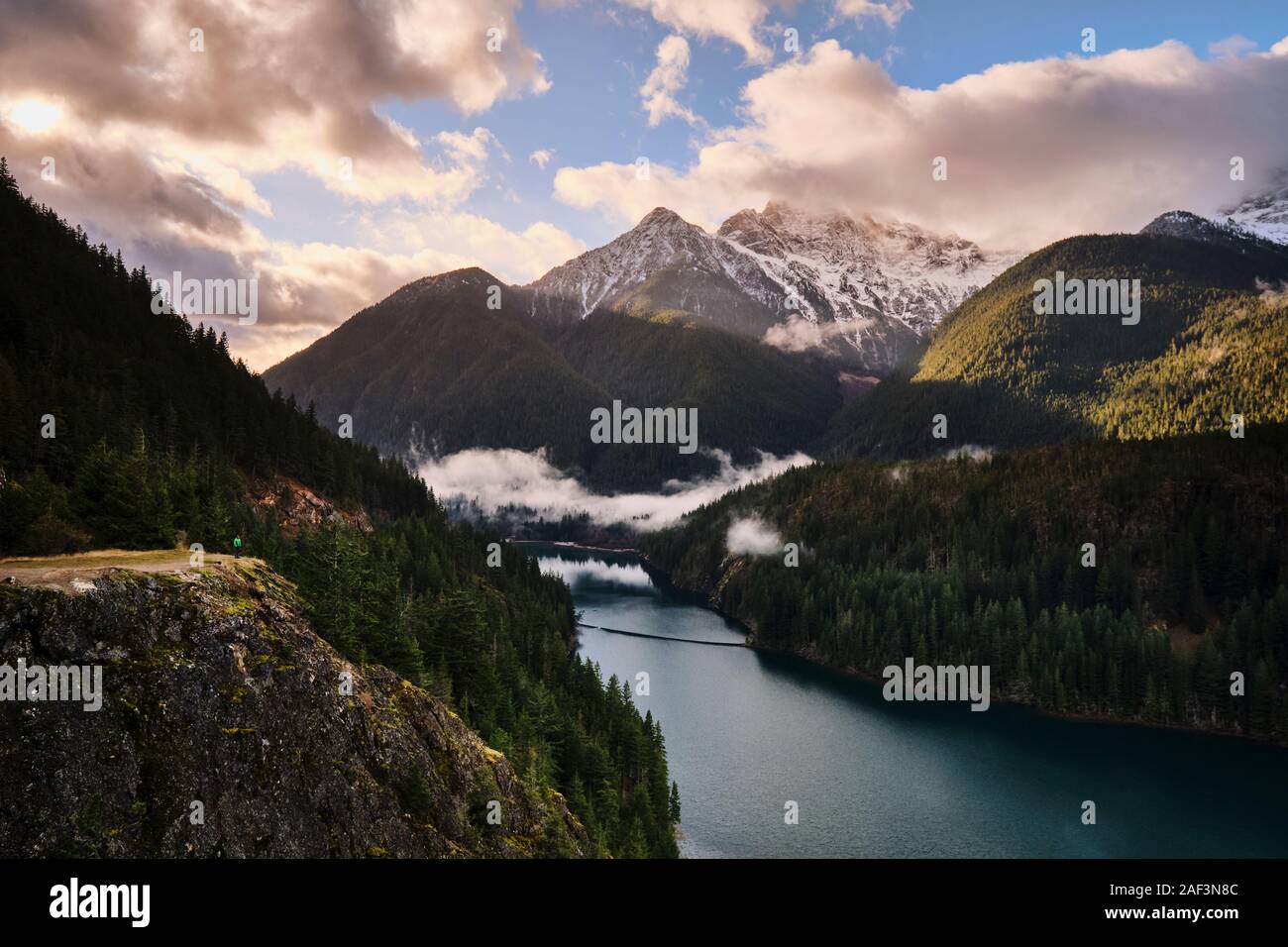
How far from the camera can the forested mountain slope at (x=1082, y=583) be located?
117 metres

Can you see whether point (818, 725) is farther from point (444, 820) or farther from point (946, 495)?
point (946, 495)

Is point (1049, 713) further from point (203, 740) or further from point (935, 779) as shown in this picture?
point (203, 740)

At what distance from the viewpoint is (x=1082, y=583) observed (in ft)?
493

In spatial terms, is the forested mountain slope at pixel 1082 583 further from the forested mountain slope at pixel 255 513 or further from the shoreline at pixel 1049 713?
the forested mountain slope at pixel 255 513

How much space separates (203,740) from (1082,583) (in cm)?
16262

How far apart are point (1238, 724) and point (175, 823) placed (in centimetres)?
13450

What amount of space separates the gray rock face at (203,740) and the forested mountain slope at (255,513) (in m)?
0.79

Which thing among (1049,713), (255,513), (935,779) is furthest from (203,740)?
(1049,713)

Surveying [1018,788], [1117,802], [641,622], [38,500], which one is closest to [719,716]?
[1018,788]

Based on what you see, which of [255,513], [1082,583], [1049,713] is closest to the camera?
[255,513]

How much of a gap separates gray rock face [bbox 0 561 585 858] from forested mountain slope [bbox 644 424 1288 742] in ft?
392

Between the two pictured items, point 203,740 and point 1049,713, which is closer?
point 203,740

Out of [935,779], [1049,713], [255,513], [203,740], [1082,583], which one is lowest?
[1049,713]

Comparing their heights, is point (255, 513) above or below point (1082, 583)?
above
